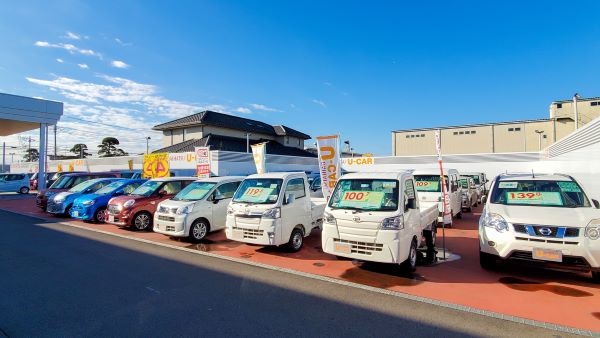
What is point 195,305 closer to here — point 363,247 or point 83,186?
point 363,247

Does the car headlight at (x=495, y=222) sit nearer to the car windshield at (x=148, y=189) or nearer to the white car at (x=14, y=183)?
the car windshield at (x=148, y=189)

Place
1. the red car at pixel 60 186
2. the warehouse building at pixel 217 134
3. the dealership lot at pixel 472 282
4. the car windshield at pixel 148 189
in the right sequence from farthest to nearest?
the warehouse building at pixel 217 134 → the red car at pixel 60 186 → the car windshield at pixel 148 189 → the dealership lot at pixel 472 282

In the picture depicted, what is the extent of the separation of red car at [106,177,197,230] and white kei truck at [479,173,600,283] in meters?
9.32

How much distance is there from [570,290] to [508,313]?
1702 mm

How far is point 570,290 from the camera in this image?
5113 millimetres

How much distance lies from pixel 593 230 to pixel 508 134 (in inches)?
1752

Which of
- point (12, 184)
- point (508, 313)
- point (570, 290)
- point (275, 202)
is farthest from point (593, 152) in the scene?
Result: point (12, 184)

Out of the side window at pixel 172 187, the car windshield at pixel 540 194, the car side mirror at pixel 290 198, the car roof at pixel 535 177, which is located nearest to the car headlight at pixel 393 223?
the car windshield at pixel 540 194

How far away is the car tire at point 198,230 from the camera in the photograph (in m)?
8.54

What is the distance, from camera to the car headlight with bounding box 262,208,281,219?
7055 mm

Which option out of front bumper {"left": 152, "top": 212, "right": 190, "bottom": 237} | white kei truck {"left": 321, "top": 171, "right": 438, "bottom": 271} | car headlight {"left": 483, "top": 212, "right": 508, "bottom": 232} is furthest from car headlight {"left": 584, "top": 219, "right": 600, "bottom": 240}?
front bumper {"left": 152, "top": 212, "right": 190, "bottom": 237}

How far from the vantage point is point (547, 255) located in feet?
16.3

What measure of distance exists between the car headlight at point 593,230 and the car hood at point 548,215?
5 cm

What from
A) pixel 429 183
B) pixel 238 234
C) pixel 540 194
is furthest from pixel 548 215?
pixel 238 234
